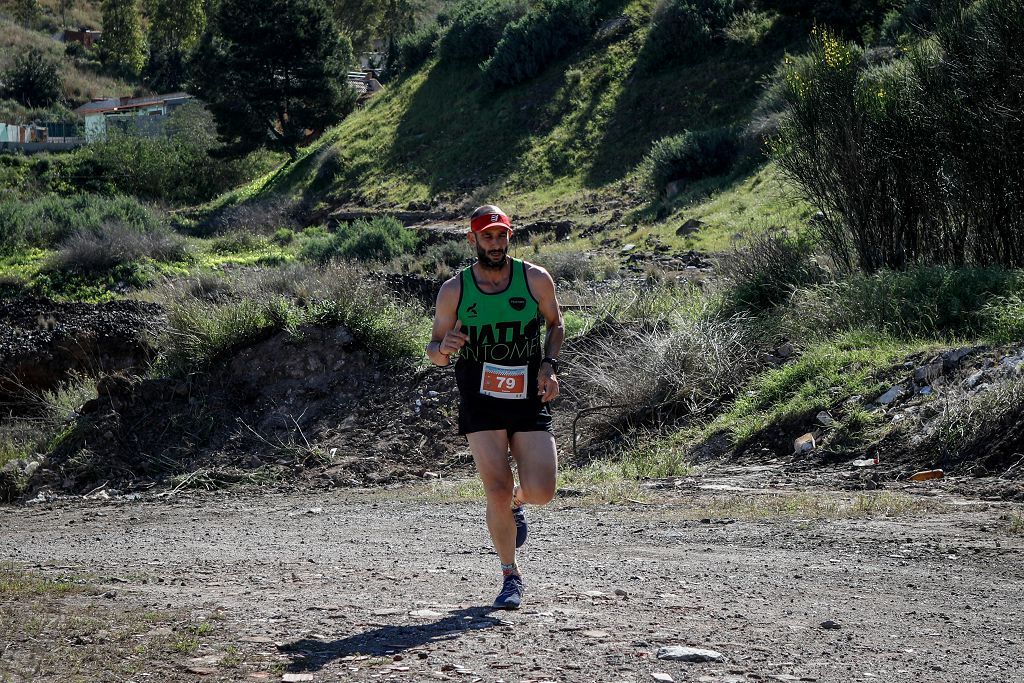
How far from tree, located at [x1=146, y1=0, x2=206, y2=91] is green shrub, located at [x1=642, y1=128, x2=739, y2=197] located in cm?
6744

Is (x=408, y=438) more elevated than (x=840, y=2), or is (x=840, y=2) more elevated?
(x=840, y=2)

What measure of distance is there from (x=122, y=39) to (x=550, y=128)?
64.5 m

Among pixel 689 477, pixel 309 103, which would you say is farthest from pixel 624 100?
pixel 689 477

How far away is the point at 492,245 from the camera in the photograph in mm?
5160

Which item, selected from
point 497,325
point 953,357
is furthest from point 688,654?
point 953,357

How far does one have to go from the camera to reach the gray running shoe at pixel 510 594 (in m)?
5.11

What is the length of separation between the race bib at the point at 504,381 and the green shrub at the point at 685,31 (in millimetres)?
35386

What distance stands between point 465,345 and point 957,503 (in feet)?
13.6

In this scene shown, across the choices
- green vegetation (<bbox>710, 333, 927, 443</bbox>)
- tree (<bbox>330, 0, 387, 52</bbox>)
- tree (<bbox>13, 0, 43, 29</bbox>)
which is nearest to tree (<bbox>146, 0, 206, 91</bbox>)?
tree (<bbox>330, 0, 387, 52</bbox>)

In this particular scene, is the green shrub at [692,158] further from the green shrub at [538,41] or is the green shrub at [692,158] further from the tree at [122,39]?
the tree at [122,39]

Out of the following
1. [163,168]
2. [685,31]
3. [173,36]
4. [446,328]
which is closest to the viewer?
[446,328]

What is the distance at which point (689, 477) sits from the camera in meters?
9.84

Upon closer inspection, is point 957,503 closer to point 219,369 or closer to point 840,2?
point 219,369

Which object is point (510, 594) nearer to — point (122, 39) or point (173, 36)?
point (122, 39)
